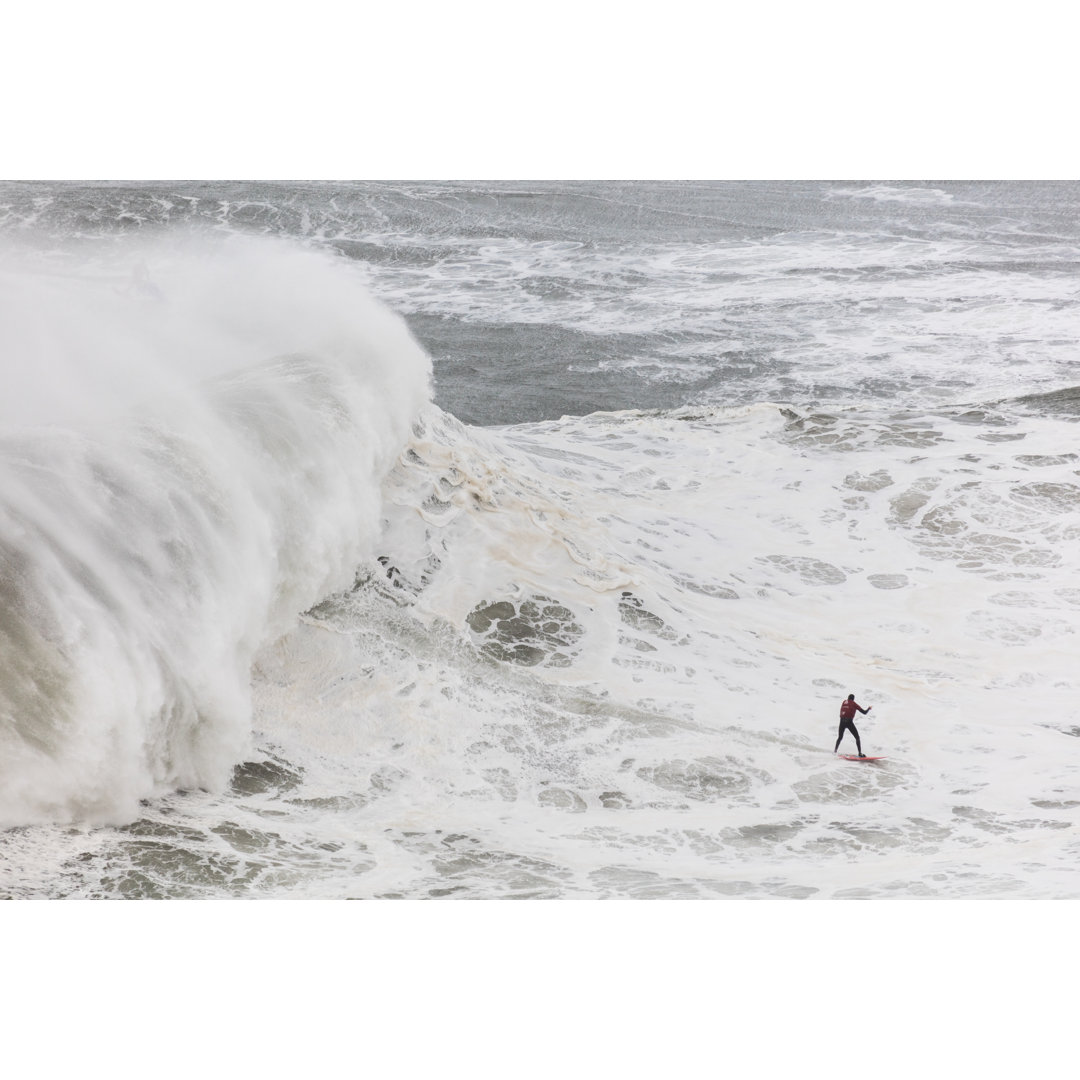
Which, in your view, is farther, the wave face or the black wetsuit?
the black wetsuit

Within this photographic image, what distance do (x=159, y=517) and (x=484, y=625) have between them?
239cm

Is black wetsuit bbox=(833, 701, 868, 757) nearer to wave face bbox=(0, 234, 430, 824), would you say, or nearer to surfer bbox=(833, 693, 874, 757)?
surfer bbox=(833, 693, 874, 757)

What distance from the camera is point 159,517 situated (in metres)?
6.66

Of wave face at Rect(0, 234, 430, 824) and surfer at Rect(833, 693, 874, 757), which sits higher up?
wave face at Rect(0, 234, 430, 824)

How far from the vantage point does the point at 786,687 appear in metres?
8.17

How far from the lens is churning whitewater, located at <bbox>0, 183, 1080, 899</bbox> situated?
5820 mm

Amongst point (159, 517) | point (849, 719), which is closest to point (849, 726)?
point (849, 719)

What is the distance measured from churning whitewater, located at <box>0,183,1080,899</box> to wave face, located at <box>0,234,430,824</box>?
0.9 inches

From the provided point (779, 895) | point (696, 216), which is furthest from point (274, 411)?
point (696, 216)

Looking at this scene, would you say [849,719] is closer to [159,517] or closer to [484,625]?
[484,625]

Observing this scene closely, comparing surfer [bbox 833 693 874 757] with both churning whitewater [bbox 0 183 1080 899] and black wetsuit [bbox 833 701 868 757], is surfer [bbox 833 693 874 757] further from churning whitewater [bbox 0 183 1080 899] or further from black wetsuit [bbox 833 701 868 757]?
churning whitewater [bbox 0 183 1080 899]

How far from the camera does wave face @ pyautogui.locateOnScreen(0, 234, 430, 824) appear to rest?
18.8ft

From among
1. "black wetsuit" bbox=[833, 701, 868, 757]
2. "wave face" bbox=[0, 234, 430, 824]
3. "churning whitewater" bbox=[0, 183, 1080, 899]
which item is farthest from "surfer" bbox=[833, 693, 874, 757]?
"wave face" bbox=[0, 234, 430, 824]

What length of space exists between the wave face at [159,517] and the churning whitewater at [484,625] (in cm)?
2
